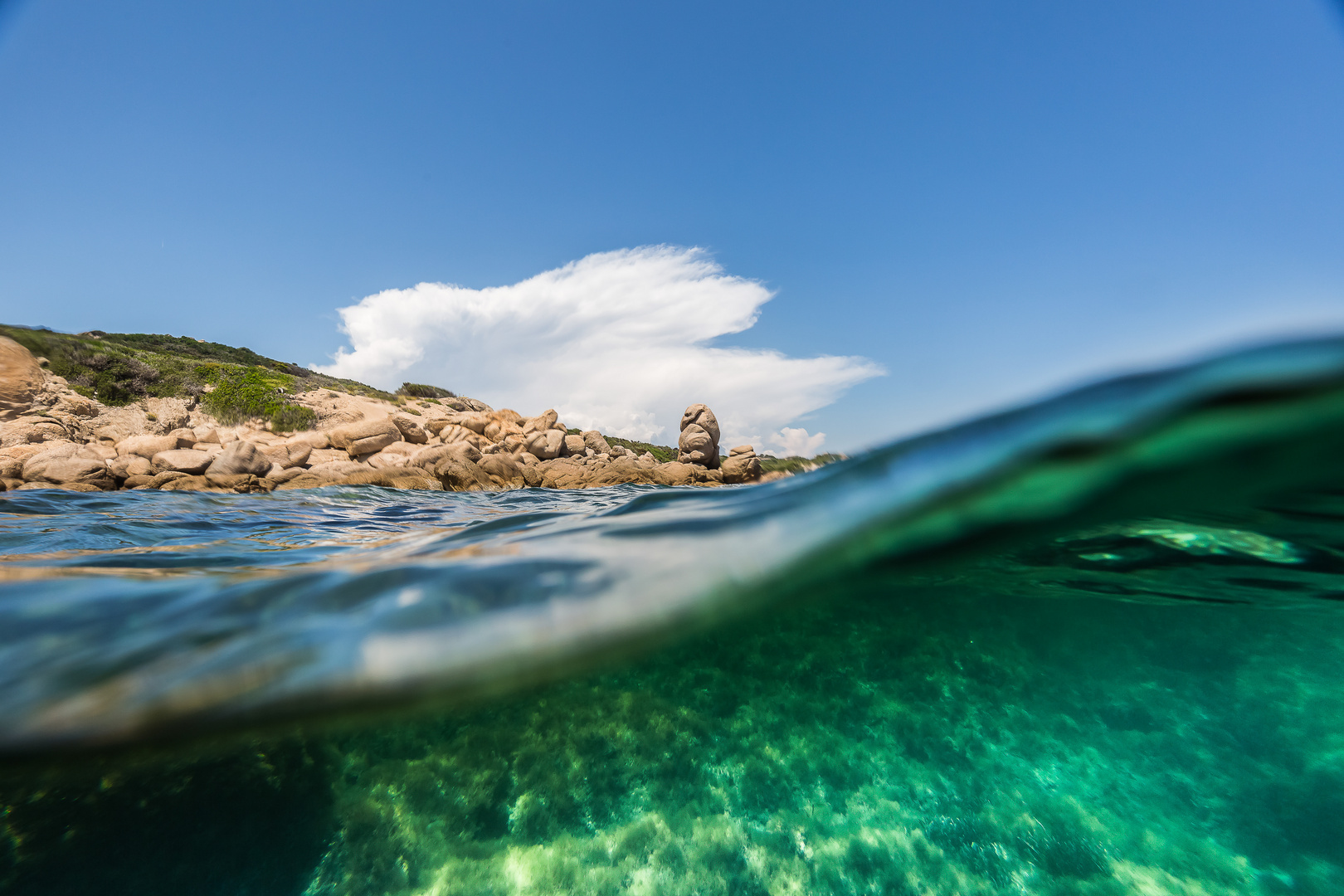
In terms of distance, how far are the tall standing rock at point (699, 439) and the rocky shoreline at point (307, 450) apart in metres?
0.06

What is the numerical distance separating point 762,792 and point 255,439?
3352 centimetres

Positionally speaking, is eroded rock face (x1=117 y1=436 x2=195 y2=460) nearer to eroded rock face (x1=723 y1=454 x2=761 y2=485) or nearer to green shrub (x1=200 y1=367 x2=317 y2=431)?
green shrub (x1=200 y1=367 x2=317 y2=431)

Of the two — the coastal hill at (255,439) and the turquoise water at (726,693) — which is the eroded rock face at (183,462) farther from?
the turquoise water at (726,693)

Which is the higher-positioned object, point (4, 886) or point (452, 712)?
point (452, 712)

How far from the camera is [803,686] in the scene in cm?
409

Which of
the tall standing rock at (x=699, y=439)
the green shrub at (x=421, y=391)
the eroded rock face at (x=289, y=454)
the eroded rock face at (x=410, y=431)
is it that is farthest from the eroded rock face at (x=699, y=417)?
the green shrub at (x=421, y=391)

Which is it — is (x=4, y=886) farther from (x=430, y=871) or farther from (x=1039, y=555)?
(x=1039, y=555)

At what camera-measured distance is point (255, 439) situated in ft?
88.1

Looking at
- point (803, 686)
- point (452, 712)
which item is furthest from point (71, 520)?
point (803, 686)

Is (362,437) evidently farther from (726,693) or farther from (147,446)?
(726,693)

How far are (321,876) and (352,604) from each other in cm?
169

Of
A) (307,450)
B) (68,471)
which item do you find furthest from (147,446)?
(307,450)

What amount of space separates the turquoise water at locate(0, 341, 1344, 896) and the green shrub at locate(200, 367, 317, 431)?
33.1 meters

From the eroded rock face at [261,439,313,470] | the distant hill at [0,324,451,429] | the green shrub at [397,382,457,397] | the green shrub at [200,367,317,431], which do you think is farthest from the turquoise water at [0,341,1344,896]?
the green shrub at [397,382,457,397]
